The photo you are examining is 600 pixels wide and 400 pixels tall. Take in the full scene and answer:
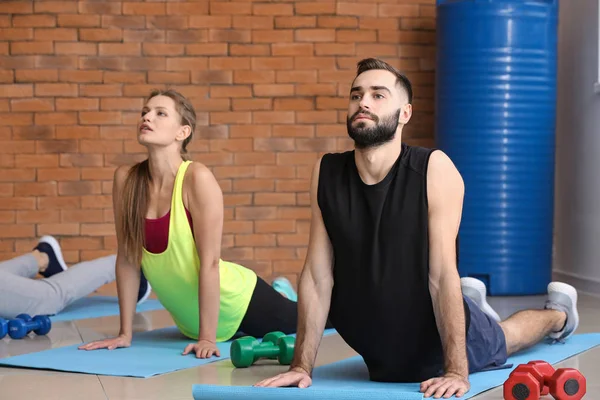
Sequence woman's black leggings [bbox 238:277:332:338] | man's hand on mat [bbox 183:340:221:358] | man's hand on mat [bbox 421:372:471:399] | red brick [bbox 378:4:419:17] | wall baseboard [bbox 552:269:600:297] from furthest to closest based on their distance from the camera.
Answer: red brick [bbox 378:4:419:17] → wall baseboard [bbox 552:269:600:297] → woman's black leggings [bbox 238:277:332:338] → man's hand on mat [bbox 183:340:221:358] → man's hand on mat [bbox 421:372:471:399]

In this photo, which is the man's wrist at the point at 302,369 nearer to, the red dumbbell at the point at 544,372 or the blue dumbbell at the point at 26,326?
the red dumbbell at the point at 544,372

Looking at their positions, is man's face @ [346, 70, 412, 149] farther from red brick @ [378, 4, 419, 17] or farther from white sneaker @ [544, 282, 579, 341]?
red brick @ [378, 4, 419, 17]

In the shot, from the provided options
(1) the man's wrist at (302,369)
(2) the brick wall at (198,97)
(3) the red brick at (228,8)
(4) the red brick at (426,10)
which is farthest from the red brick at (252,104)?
(1) the man's wrist at (302,369)

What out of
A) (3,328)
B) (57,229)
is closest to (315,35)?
(57,229)

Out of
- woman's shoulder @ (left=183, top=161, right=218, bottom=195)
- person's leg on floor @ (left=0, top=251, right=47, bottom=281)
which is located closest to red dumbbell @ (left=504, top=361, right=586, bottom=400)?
woman's shoulder @ (left=183, top=161, right=218, bottom=195)

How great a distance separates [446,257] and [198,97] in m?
3.74

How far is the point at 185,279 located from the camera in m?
3.80

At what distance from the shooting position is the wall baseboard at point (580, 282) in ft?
18.6

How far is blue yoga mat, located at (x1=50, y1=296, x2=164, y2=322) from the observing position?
4902 millimetres

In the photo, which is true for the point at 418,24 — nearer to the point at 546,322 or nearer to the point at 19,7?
the point at 19,7

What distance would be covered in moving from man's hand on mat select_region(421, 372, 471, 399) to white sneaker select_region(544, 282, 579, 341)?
1.18 meters

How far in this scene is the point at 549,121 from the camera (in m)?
5.74

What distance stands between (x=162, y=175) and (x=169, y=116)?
0.24m

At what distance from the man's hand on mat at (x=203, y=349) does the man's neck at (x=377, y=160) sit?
1064 mm
